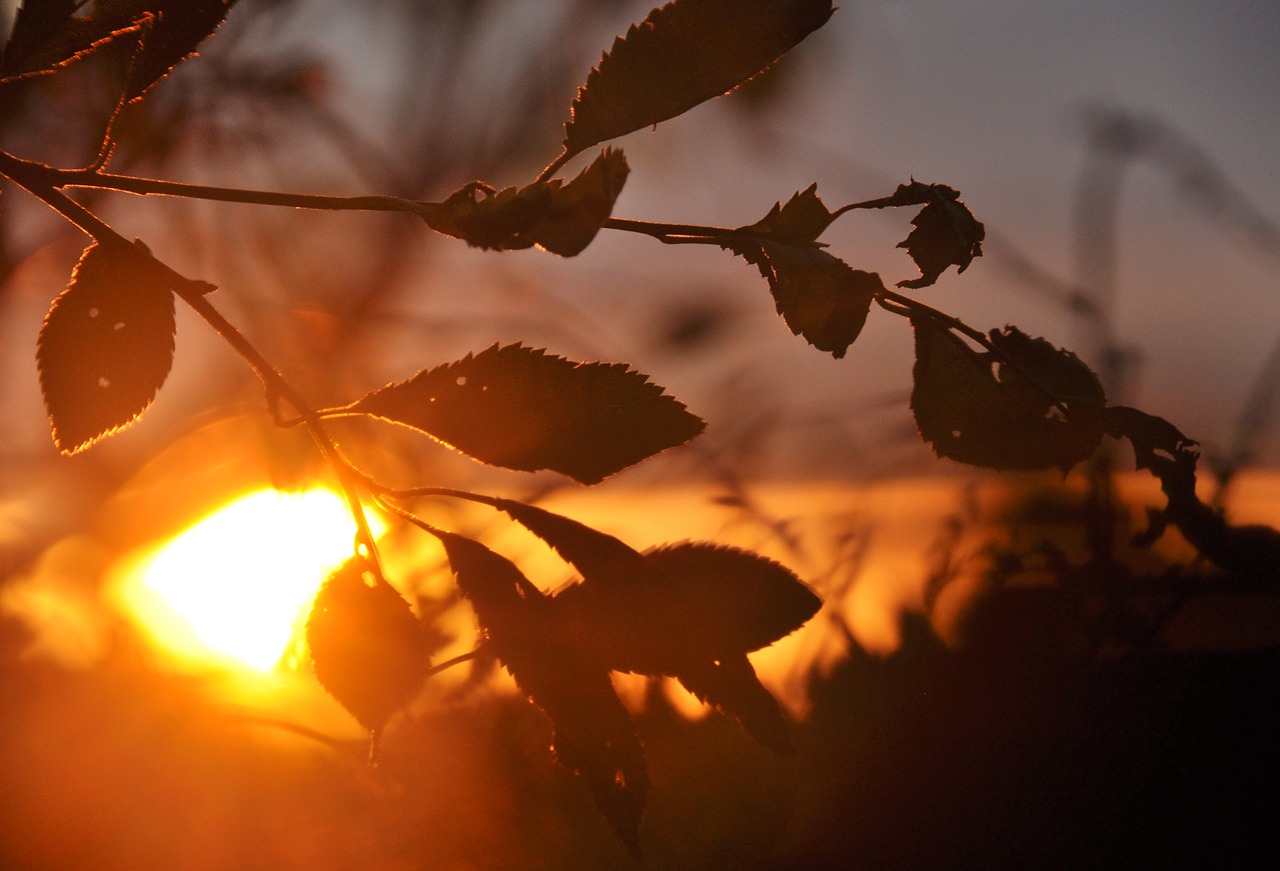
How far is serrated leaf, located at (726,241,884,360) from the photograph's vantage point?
0.38 m

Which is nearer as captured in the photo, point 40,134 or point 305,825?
point 305,825

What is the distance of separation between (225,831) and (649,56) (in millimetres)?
647

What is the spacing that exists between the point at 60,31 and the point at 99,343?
5.3 inches

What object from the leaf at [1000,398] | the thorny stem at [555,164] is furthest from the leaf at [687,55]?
the leaf at [1000,398]

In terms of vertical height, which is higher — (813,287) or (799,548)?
(813,287)

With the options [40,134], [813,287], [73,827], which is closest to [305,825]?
[73,827]

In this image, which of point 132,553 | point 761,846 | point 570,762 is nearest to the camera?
point 570,762

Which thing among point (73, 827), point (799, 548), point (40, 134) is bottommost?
point (799, 548)

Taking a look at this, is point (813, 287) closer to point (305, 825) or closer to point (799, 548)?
point (799, 548)

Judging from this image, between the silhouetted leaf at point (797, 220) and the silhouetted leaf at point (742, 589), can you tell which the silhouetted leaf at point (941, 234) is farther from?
the silhouetted leaf at point (742, 589)

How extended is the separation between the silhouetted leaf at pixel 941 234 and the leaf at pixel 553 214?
14 centimetres

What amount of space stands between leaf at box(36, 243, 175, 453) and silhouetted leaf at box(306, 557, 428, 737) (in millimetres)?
124

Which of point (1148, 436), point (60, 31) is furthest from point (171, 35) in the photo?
point (1148, 436)

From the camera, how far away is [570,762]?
0.37 m
